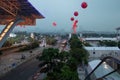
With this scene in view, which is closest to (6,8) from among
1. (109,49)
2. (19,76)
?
(19,76)

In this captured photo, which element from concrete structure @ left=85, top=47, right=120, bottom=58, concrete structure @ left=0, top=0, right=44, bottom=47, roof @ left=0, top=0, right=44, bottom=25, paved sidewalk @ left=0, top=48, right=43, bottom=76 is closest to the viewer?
concrete structure @ left=0, top=0, right=44, bottom=47

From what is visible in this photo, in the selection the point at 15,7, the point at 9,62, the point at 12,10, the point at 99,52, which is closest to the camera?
the point at 15,7

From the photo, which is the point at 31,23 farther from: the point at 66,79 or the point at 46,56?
the point at 66,79

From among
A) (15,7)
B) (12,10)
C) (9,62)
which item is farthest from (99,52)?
(15,7)

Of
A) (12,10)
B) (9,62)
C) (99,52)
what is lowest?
(99,52)

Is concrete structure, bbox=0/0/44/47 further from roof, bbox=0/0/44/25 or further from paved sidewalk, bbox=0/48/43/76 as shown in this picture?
paved sidewalk, bbox=0/48/43/76

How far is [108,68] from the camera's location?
22.3m

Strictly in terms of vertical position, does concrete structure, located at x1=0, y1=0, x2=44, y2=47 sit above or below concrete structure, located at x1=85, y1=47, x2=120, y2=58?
above

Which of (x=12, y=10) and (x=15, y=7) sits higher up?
(x=15, y=7)

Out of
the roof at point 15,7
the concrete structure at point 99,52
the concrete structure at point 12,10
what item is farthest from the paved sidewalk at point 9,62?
the concrete structure at point 99,52

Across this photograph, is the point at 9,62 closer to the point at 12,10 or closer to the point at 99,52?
the point at 12,10

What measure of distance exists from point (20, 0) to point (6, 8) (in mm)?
2972

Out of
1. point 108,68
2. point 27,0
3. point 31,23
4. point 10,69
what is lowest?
point 10,69

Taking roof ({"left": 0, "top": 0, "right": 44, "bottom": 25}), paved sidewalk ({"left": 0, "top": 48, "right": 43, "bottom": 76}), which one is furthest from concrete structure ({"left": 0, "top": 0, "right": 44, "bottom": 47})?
paved sidewalk ({"left": 0, "top": 48, "right": 43, "bottom": 76})
